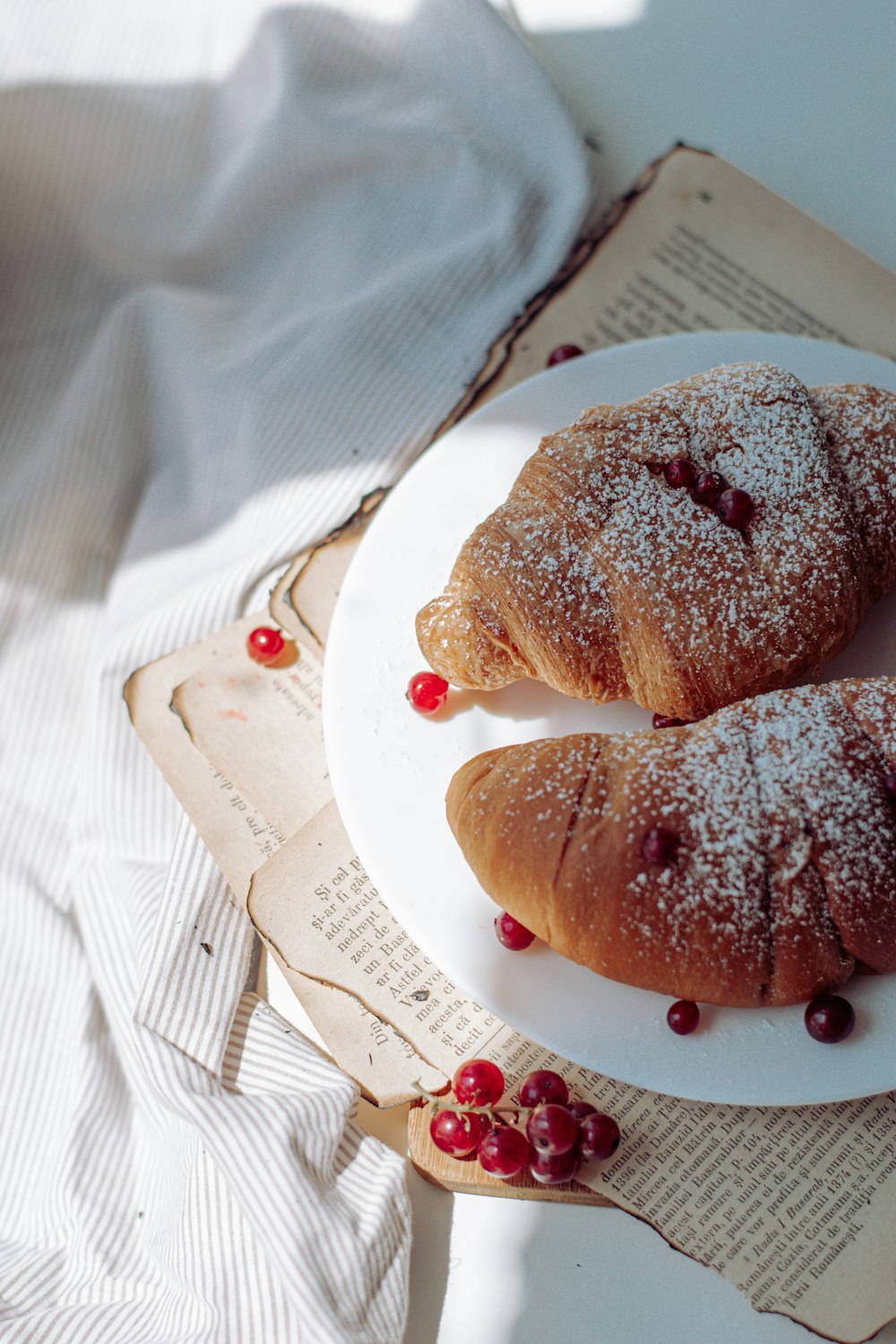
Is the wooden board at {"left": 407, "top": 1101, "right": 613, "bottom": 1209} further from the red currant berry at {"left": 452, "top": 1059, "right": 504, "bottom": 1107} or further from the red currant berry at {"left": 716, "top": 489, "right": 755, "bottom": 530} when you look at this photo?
the red currant berry at {"left": 716, "top": 489, "right": 755, "bottom": 530}

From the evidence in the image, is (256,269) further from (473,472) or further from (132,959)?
(132,959)

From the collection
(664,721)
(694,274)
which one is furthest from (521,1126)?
(694,274)

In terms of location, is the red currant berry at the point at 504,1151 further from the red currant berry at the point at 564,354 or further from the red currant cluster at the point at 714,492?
the red currant berry at the point at 564,354

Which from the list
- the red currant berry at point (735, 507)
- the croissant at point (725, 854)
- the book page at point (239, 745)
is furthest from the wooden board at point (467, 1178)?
the red currant berry at point (735, 507)

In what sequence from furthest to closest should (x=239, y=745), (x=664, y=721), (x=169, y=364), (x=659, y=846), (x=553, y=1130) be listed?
(x=169, y=364) → (x=239, y=745) → (x=664, y=721) → (x=553, y=1130) → (x=659, y=846)

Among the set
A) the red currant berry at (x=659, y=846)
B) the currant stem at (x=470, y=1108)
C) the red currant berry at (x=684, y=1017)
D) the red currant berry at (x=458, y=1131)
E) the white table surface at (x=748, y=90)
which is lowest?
the red currant berry at (x=458, y=1131)

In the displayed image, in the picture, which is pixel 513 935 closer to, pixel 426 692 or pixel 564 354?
pixel 426 692

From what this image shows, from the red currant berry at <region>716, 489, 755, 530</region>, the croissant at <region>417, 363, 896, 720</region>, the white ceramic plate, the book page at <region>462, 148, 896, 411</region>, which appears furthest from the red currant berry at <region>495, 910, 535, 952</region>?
the book page at <region>462, 148, 896, 411</region>
